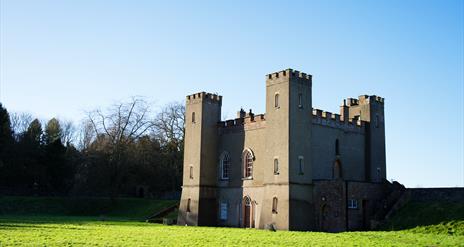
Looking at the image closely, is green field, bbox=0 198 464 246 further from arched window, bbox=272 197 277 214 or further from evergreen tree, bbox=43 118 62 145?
evergreen tree, bbox=43 118 62 145

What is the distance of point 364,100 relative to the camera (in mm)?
41062

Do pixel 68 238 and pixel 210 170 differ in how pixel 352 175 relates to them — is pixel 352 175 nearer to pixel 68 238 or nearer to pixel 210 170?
pixel 210 170

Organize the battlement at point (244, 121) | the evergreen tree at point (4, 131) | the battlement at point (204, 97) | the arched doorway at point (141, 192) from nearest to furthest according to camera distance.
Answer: the battlement at point (244, 121)
the battlement at point (204, 97)
the evergreen tree at point (4, 131)
the arched doorway at point (141, 192)

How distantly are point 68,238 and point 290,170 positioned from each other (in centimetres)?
1671

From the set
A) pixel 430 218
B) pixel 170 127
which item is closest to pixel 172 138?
pixel 170 127

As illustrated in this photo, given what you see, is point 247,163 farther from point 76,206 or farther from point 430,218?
point 76,206

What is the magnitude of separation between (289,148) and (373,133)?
945 cm

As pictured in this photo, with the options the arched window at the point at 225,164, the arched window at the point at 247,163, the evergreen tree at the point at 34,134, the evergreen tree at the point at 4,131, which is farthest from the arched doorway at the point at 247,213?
the evergreen tree at the point at 34,134

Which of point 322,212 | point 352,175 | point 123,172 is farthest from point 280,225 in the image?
point 123,172

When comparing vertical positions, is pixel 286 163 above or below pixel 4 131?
below

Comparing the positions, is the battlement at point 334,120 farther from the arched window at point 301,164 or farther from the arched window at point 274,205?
the arched window at point 274,205

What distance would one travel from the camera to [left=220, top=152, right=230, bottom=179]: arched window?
137 feet

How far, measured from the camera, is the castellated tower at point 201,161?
41.3 metres

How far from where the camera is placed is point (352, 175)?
3941 centimetres
